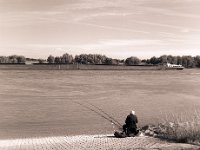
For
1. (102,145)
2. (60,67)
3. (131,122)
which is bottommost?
(60,67)

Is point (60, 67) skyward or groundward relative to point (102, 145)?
groundward

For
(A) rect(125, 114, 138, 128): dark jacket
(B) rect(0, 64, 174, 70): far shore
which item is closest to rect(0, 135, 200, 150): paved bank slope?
(A) rect(125, 114, 138, 128): dark jacket

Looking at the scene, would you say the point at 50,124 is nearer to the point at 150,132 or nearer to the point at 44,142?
the point at 150,132

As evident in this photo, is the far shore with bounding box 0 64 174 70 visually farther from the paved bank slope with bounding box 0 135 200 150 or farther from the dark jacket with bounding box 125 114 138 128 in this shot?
the paved bank slope with bounding box 0 135 200 150

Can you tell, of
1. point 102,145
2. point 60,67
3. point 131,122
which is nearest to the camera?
point 102,145

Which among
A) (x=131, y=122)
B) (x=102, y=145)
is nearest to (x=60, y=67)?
(x=131, y=122)

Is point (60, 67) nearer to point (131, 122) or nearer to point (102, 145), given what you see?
point (131, 122)

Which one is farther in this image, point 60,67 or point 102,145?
point 60,67

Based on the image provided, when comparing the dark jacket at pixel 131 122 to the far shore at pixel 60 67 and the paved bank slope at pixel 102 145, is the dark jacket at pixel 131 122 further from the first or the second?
the far shore at pixel 60 67

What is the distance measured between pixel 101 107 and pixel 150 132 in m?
17.4

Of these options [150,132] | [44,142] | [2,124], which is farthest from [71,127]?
[44,142]

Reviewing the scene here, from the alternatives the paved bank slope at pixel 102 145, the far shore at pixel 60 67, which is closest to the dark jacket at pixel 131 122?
the paved bank slope at pixel 102 145

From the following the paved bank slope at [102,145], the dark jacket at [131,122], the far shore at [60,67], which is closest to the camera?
the paved bank slope at [102,145]

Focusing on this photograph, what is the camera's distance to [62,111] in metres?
32.5
